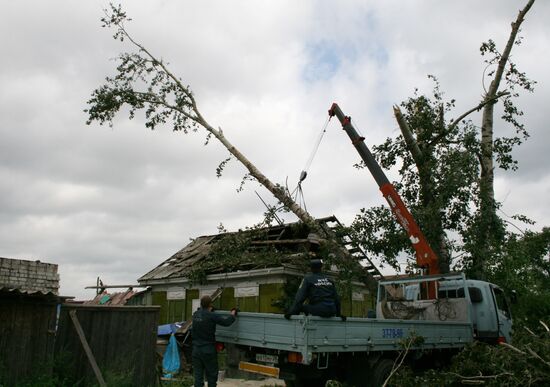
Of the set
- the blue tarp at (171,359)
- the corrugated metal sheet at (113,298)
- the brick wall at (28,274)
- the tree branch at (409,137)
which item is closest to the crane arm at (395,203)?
the tree branch at (409,137)

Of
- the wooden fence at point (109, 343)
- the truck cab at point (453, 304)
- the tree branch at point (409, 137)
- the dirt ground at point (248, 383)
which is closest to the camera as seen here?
the wooden fence at point (109, 343)

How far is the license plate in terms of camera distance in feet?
23.5

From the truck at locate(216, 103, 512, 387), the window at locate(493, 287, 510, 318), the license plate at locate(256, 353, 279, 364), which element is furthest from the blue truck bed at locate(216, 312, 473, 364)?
the window at locate(493, 287, 510, 318)

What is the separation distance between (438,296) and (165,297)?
12314mm

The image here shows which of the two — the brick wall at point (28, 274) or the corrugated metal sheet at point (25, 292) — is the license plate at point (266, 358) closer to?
the corrugated metal sheet at point (25, 292)

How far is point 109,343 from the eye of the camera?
30.5 feet

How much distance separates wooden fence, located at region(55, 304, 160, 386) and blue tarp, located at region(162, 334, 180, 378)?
4.01 metres

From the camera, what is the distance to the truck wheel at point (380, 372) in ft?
24.3

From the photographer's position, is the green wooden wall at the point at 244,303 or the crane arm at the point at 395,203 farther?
the green wooden wall at the point at 244,303

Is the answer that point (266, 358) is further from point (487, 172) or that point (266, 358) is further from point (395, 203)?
point (487, 172)

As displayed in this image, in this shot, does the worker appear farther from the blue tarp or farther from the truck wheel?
the blue tarp

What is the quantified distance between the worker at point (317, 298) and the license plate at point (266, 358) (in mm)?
695

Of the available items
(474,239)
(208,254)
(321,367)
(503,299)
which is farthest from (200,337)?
(208,254)

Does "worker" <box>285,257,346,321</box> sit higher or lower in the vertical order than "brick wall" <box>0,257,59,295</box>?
lower
